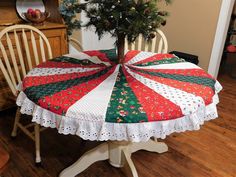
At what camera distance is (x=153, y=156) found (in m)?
1.79

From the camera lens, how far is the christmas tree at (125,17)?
102 cm

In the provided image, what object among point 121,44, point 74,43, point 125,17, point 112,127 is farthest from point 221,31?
point 112,127

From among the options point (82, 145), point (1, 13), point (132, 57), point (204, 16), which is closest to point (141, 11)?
point (132, 57)

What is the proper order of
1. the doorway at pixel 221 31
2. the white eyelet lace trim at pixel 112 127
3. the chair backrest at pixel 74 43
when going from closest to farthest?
1. the white eyelet lace trim at pixel 112 127
2. the chair backrest at pixel 74 43
3. the doorway at pixel 221 31

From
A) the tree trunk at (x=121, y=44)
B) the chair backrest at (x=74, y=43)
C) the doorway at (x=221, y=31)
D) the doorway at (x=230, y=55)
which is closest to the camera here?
the tree trunk at (x=121, y=44)

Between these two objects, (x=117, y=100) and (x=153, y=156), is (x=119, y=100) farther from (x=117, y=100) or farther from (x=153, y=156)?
(x=153, y=156)

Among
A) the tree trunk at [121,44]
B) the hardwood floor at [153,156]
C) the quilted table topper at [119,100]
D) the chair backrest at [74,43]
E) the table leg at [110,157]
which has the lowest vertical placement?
the hardwood floor at [153,156]

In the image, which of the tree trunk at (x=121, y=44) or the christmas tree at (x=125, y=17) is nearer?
the christmas tree at (x=125, y=17)

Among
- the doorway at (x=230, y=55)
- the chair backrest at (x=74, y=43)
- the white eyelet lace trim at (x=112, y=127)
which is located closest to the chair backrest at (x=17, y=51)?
the chair backrest at (x=74, y=43)

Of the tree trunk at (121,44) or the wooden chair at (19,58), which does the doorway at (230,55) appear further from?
the wooden chair at (19,58)

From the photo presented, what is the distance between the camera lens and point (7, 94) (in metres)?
2.19

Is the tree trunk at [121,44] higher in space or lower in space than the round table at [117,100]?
higher

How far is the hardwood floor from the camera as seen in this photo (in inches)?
63.9

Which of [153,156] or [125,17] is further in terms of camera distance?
[153,156]
